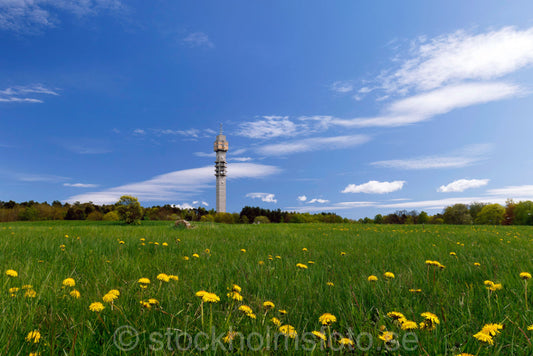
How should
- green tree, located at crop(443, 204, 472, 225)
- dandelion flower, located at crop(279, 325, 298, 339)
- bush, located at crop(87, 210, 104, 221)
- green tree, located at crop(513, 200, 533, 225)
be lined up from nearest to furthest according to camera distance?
1. dandelion flower, located at crop(279, 325, 298, 339)
2. bush, located at crop(87, 210, 104, 221)
3. green tree, located at crop(513, 200, 533, 225)
4. green tree, located at crop(443, 204, 472, 225)

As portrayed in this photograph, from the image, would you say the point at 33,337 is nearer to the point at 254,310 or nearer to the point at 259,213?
the point at 254,310

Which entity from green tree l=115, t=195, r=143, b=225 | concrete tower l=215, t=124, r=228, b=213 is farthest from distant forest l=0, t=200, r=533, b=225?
green tree l=115, t=195, r=143, b=225

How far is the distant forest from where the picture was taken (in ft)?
194

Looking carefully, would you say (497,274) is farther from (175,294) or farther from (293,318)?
(175,294)

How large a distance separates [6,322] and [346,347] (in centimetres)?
241

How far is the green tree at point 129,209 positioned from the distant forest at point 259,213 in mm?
17762

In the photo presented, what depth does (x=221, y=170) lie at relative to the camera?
94.4 metres

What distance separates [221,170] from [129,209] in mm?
62336

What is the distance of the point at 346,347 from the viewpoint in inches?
74.5

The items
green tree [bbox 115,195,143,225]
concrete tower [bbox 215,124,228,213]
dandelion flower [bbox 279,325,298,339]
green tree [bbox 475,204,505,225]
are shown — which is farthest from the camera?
concrete tower [bbox 215,124,228,213]

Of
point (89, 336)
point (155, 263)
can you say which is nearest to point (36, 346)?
point (89, 336)

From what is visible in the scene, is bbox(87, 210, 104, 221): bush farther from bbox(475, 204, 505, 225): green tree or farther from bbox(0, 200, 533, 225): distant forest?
bbox(475, 204, 505, 225): green tree

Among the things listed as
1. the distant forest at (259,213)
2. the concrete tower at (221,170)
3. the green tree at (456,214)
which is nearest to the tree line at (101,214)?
the distant forest at (259,213)

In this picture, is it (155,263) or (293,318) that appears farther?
(155,263)
